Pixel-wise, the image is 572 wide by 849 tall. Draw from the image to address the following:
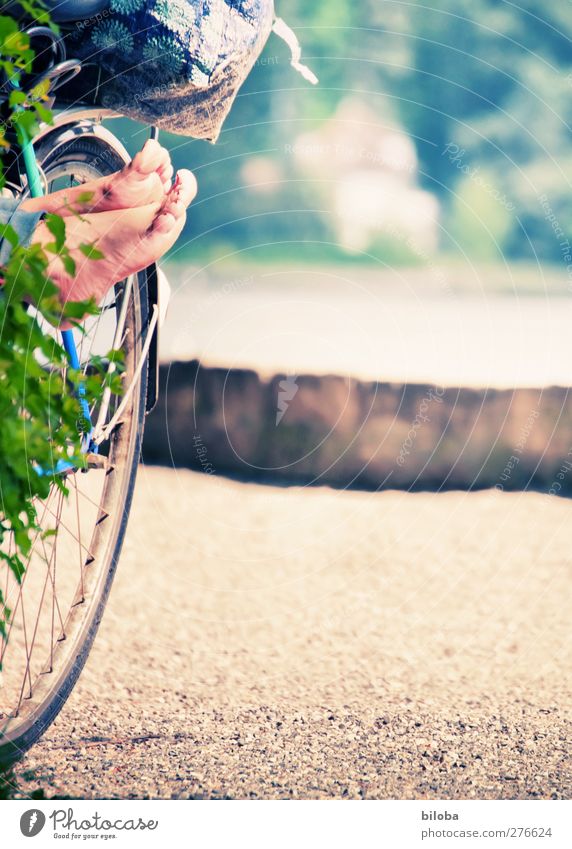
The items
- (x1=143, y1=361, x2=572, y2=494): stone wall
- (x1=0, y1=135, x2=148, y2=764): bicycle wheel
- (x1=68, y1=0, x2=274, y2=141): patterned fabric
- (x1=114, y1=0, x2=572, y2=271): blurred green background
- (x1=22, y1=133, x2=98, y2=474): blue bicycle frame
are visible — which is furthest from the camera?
(x1=143, y1=361, x2=572, y2=494): stone wall

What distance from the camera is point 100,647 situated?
2.81 meters

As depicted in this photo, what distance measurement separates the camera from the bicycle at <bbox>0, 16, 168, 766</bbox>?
182 centimetres

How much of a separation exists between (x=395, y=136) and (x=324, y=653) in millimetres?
1743

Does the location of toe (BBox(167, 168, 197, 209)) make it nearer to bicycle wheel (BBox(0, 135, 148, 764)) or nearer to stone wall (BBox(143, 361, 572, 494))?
bicycle wheel (BBox(0, 135, 148, 764))

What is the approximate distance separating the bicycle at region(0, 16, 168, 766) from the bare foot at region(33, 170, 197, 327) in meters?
0.11

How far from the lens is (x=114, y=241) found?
180 cm

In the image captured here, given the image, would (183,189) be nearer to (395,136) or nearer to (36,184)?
(36,184)

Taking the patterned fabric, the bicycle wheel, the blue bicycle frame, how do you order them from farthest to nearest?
the bicycle wheel → the patterned fabric → the blue bicycle frame

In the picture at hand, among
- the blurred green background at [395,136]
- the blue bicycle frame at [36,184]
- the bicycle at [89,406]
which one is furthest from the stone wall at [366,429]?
the blue bicycle frame at [36,184]

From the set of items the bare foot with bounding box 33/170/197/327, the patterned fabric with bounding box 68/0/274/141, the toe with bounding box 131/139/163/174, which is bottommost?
the bare foot with bounding box 33/170/197/327

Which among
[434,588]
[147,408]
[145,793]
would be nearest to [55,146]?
[147,408]

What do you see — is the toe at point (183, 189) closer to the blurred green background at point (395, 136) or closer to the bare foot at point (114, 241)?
the bare foot at point (114, 241)

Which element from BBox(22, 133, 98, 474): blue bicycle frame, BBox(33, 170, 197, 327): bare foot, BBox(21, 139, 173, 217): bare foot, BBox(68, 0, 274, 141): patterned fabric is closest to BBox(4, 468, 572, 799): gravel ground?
BBox(22, 133, 98, 474): blue bicycle frame

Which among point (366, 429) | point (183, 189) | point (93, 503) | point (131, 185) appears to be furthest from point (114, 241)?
point (366, 429)
